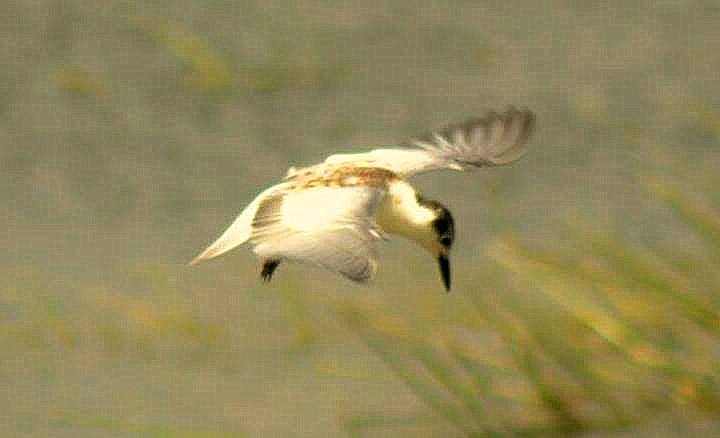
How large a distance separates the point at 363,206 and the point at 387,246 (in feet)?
10.4

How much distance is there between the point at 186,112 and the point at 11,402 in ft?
8.58

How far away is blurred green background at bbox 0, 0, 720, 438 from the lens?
4797 mm

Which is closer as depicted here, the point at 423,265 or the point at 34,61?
the point at 423,265

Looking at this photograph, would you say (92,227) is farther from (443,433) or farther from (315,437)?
(443,433)

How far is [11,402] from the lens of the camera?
6.09m

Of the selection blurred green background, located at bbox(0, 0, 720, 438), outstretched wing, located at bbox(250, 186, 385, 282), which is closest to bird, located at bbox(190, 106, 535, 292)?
outstretched wing, located at bbox(250, 186, 385, 282)

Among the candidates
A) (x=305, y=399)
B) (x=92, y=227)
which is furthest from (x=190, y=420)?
(x=92, y=227)

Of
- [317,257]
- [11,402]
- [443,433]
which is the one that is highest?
[317,257]

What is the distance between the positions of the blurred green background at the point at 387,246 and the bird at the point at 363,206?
0.27 metres

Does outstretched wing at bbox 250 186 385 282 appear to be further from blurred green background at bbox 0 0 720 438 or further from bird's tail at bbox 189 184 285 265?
blurred green background at bbox 0 0 720 438

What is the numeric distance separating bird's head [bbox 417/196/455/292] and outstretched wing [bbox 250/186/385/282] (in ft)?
0.74

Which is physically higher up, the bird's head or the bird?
the bird

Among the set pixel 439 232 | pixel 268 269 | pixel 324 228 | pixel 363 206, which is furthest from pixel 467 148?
pixel 324 228

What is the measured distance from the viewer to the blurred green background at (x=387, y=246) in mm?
4797
